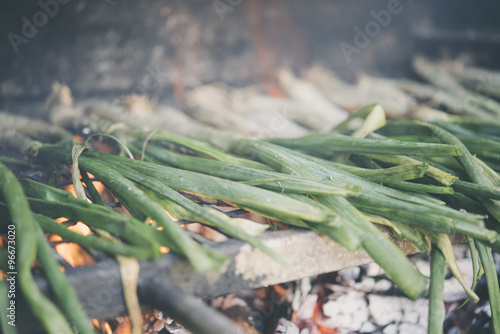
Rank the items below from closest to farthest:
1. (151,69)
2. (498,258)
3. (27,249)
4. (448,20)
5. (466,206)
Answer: (27,249) → (466,206) → (498,258) → (151,69) → (448,20)

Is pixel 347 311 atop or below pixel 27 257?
below

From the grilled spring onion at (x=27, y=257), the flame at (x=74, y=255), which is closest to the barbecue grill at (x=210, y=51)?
the grilled spring onion at (x=27, y=257)

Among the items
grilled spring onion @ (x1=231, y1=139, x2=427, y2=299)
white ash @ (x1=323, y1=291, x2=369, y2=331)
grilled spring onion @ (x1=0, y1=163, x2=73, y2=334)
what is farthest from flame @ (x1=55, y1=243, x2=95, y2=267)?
white ash @ (x1=323, y1=291, x2=369, y2=331)

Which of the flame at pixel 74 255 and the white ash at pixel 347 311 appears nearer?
the flame at pixel 74 255

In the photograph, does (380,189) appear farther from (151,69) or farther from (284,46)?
(284,46)

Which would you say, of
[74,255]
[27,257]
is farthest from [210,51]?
[27,257]

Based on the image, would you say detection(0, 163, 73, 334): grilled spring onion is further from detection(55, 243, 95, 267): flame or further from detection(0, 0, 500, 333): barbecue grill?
detection(55, 243, 95, 267): flame

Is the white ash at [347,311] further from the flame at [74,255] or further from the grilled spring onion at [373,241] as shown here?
the flame at [74,255]

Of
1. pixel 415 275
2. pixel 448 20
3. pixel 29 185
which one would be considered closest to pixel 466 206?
pixel 415 275

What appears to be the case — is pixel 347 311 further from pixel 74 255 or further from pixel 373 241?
pixel 74 255

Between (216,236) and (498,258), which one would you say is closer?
(216,236)

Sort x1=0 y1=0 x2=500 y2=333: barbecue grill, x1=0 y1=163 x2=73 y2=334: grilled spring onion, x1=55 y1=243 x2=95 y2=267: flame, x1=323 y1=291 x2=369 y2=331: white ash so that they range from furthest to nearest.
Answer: x1=323 y1=291 x2=369 y2=331: white ash → x1=55 y1=243 x2=95 y2=267: flame → x1=0 y1=0 x2=500 y2=333: barbecue grill → x1=0 y1=163 x2=73 y2=334: grilled spring onion
